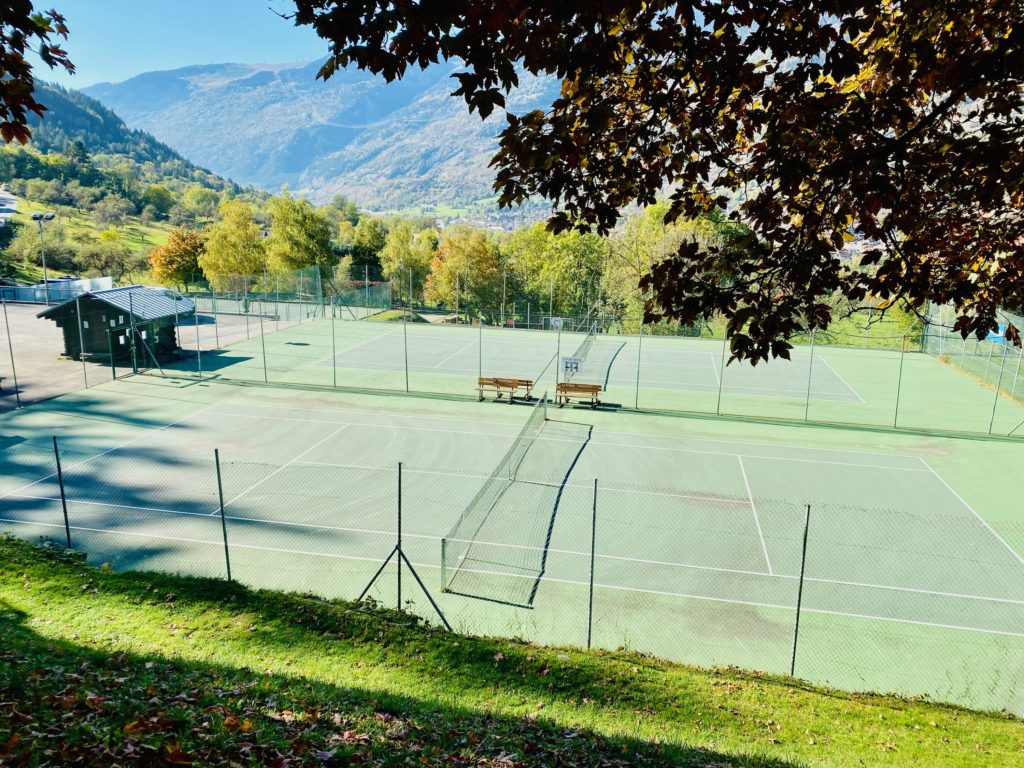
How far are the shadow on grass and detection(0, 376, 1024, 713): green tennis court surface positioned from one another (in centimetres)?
207

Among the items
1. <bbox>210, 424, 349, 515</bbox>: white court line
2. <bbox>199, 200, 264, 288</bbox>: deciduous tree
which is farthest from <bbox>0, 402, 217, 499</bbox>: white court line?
<bbox>199, 200, 264, 288</bbox>: deciduous tree

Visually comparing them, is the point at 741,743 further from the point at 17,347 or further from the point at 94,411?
the point at 17,347

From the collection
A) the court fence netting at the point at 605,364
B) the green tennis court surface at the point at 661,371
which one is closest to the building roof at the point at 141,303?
the court fence netting at the point at 605,364

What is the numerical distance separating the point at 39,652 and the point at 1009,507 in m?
19.8

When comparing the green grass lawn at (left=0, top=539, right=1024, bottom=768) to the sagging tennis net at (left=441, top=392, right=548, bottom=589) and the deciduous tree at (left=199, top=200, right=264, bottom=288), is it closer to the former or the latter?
the sagging tennis net at (left=441, top=392, right=548, bottom=589)

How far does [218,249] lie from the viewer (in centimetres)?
6053

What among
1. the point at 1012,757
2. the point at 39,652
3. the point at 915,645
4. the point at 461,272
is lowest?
the point at 915,645

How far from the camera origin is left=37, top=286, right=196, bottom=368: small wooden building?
30594 mm

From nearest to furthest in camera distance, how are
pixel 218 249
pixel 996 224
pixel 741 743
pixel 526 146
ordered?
pixel 526 146
pixel 996 224
pixel 741 743
pixel 218 249

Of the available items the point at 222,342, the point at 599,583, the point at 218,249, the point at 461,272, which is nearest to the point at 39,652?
the point at 599,583

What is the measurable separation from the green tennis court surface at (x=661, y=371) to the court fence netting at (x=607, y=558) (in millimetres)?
8218

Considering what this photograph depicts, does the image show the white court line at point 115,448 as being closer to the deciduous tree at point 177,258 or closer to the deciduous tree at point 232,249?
the deciduous tree at point 232,249

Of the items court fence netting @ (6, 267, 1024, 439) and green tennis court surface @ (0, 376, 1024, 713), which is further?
court fence netting @ (6, 267, 1024, 439)

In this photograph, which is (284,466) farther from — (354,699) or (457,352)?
(457,352)
